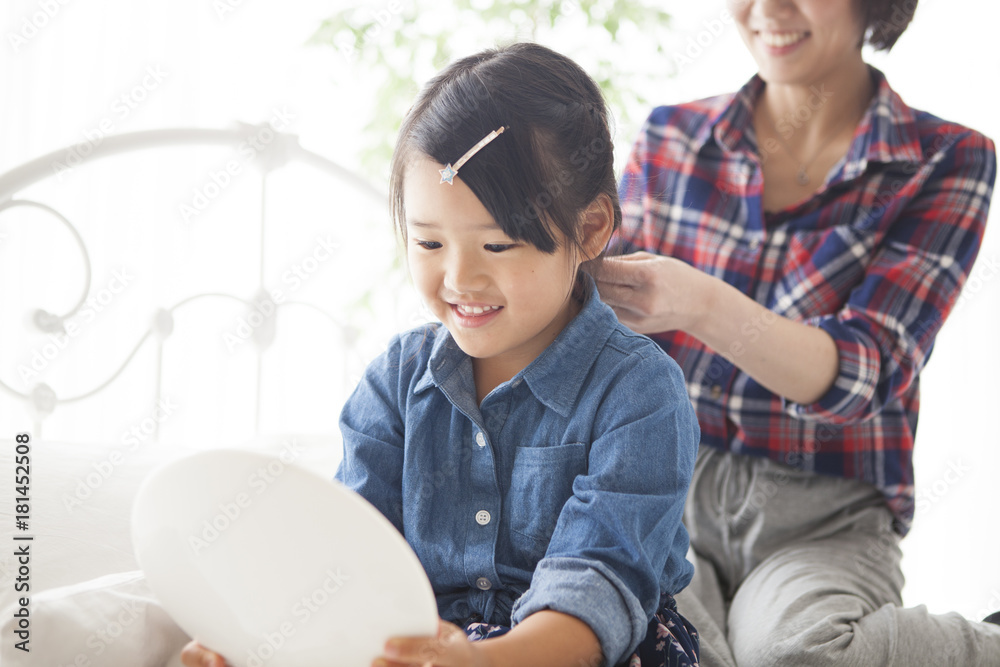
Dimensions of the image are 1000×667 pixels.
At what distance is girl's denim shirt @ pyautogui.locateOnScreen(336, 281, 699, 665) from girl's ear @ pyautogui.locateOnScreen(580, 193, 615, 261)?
0.05 m

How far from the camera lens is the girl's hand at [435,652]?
0.59m

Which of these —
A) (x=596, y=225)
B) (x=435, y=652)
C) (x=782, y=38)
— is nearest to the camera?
(x=435, y=652)

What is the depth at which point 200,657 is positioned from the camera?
70 cm

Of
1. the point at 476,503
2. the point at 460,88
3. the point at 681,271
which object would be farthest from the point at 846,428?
the point at 460,88

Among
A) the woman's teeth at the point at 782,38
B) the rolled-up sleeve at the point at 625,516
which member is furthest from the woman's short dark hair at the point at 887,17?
the rolled-up sleeve at the point at 625,516

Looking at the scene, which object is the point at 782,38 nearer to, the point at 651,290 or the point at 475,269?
the point at 651,290

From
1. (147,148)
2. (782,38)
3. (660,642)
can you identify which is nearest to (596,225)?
(660,642)

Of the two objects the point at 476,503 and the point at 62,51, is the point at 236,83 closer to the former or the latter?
the point at 62,51

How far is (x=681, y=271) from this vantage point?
106 cm

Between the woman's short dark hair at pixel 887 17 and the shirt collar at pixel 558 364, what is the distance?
761mm

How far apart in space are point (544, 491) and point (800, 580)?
0.52m

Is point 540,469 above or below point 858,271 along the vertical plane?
below

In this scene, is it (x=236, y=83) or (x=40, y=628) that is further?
(x=236, y=83)

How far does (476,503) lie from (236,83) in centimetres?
129
